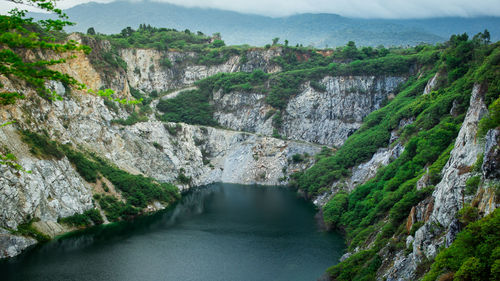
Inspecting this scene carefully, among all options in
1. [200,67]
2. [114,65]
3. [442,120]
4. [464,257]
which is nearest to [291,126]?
[200,67]

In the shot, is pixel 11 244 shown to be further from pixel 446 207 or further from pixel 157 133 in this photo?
pixel 157 133

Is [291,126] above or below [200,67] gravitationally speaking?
below

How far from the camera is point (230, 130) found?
103438 millimetres

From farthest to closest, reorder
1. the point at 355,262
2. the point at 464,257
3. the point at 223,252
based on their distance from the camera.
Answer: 1. the point at 223,252
2. the point at 355,262
3. the point at 464,257

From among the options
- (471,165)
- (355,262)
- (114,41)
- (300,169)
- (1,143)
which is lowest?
(300,169)

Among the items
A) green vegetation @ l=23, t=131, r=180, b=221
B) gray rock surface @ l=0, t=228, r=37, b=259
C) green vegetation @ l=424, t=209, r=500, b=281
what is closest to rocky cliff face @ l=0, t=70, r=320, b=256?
gray rock surface @ l=0, t=228, r=37, b=259

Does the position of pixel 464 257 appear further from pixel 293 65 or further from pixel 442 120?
pixel 293 65

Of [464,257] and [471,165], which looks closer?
[464,257]

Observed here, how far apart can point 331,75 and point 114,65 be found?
52.2 m

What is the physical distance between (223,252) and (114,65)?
52.5m

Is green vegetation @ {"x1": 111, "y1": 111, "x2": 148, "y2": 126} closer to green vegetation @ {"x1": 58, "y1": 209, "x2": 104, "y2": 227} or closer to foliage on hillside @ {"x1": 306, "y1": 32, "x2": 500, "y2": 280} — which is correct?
green vegetation @ {"x1": 58, "y1": 209, "x2": 104, "y2": 227}

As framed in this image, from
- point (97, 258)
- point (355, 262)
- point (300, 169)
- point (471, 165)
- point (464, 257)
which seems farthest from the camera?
point (300, 169)

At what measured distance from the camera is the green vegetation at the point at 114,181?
56.6 metres

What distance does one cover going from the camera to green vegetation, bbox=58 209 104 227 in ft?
175
